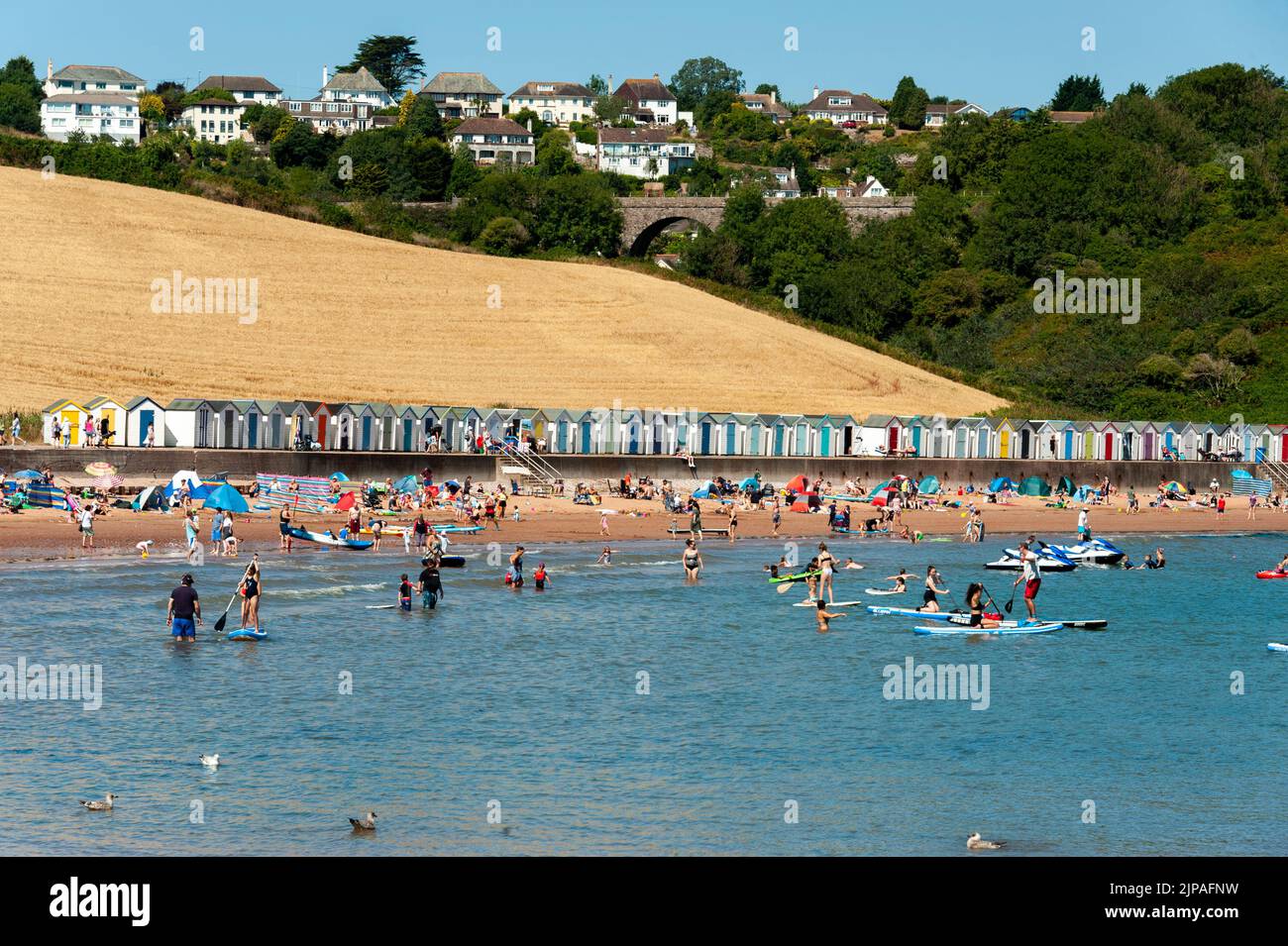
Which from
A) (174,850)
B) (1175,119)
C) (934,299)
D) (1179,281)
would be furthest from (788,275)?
(174,850)

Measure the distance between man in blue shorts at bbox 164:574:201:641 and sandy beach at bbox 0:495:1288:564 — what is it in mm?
12101

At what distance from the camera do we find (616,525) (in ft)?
196

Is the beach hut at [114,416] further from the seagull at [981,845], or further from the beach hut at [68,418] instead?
the seagull at [981,845]

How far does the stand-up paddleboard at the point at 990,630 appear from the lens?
4019 centimetres

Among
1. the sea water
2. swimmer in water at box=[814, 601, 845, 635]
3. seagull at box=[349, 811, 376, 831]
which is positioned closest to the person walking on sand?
the sea water

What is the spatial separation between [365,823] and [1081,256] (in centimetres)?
11465

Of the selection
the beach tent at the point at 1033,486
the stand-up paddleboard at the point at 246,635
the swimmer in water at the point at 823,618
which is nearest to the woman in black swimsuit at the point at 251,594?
the stand-up paddleboard at the point at 246,635

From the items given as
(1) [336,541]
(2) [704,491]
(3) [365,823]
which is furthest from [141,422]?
(3) [365,823]

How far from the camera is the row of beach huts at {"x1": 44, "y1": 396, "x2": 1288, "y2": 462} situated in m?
62.8

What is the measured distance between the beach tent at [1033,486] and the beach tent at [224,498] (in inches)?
1543

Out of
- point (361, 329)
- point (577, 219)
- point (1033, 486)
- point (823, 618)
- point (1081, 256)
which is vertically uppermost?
point (577, 219)

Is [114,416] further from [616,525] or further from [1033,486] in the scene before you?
[1033,486]

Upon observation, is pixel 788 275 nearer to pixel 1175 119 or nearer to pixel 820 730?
pixel 1175 119

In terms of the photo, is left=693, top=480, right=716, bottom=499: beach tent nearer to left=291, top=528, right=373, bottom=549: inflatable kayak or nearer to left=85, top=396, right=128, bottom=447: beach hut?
left=291, top=528, right=373, bottom=549: inflatable kayak
